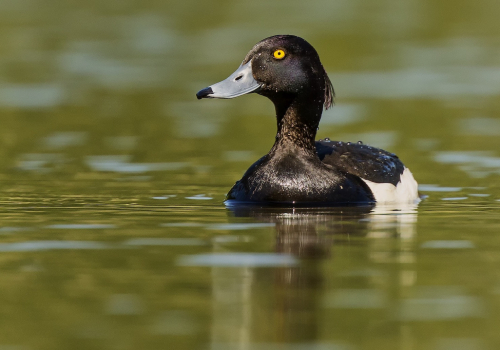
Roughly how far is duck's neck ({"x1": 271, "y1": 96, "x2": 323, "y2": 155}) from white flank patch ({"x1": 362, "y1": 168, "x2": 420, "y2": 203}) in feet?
2.57

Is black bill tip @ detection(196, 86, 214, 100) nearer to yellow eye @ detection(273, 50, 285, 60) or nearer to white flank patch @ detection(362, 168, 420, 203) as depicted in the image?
yellow eye @ detection(273, 50, 285, 60)

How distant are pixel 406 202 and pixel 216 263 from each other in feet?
14.8

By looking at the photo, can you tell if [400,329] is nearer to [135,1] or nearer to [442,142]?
[442,142]

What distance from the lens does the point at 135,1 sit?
40500mm

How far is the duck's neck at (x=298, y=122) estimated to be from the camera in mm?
12414

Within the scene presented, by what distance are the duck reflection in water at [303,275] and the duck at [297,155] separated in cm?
52

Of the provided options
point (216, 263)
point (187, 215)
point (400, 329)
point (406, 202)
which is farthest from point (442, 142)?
point (400, 329)

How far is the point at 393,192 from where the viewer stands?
12516 millimetres

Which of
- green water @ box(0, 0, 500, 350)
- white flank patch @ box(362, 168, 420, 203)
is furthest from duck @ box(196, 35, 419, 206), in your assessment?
green water @ box(0, 0, 500, 350)

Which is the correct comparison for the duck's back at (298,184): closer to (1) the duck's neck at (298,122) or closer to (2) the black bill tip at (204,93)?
(1) the duck's neck at (298,122)

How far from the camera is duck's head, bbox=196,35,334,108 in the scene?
1212cm

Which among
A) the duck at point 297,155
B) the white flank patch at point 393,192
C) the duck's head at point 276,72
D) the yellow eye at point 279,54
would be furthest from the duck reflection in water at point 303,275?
the yellow eye at point 279,54

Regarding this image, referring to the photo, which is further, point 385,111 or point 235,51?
point 235,51

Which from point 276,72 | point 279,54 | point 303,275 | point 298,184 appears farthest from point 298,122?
point 303,275
